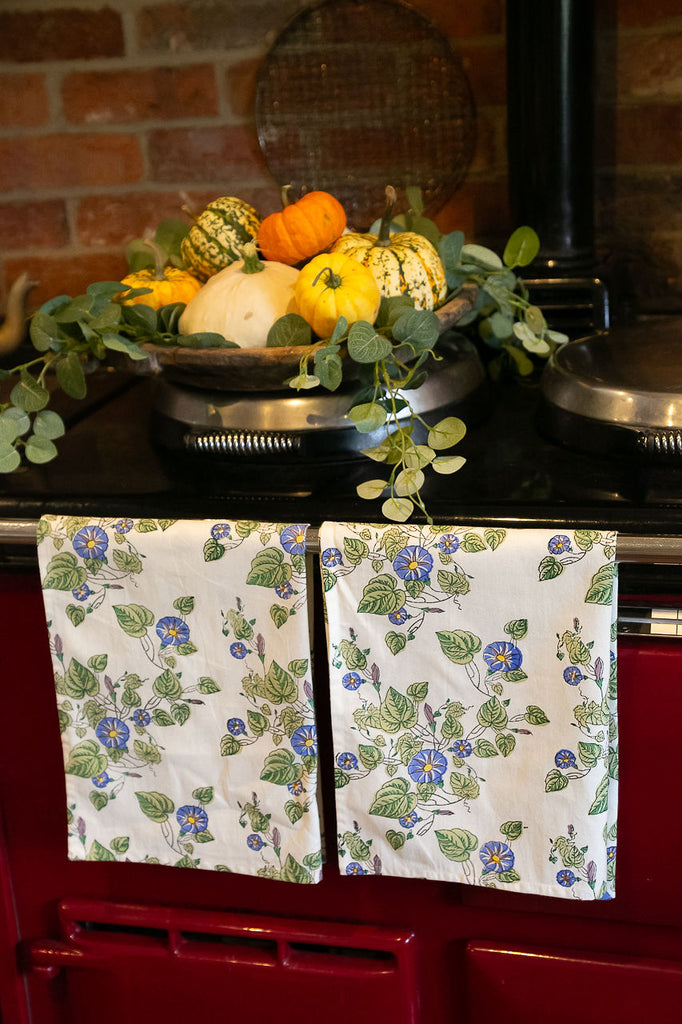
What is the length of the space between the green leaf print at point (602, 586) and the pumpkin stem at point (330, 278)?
35 cm

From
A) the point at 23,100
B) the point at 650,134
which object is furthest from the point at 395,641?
the point at 23,100

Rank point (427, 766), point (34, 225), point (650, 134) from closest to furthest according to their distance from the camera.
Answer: point (427, 766) → point (650, 134) → point (34, 225)

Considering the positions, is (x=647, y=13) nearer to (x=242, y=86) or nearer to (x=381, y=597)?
(x=242, y=86)

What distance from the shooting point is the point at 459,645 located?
0.84 m

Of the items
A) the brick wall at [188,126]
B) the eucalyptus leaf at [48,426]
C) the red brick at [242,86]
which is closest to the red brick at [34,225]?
the brick wall at [188,126]

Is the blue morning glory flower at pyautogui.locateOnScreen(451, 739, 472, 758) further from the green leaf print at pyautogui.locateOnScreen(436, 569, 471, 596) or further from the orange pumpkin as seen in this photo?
the orange pumpkin

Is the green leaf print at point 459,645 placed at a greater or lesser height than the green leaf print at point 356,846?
greater

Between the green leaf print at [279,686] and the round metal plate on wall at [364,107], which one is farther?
the round metal plate on wall at [364,107]

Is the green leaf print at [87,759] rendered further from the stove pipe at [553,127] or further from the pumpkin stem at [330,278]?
the stove pipe at [553,127]

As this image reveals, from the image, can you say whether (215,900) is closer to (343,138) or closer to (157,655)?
(157,655)

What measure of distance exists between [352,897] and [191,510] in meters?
0.42

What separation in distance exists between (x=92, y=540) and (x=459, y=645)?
33 cm

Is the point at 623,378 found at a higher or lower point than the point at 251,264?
lower

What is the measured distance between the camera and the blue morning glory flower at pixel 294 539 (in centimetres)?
84
